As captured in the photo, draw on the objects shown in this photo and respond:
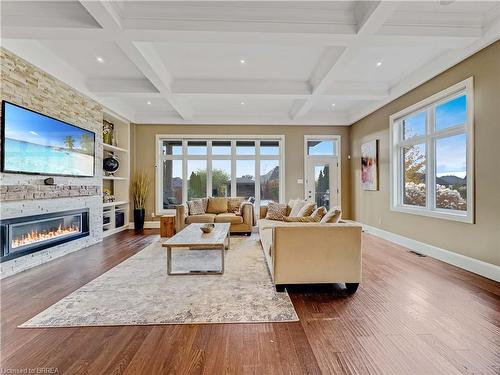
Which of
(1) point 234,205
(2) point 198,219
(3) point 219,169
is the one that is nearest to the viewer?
(2) point 198,219

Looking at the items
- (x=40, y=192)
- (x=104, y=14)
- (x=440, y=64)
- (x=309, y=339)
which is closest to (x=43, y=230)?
(x=40, y=192)

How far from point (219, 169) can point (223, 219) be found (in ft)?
6.77

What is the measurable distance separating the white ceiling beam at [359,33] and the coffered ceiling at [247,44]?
0.02 m

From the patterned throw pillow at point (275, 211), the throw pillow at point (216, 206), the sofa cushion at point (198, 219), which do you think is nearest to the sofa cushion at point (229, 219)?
the sofa cushion at point (198, 219)

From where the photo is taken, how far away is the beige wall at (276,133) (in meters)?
7.09

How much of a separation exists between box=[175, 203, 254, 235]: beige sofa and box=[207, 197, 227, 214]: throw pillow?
321mm

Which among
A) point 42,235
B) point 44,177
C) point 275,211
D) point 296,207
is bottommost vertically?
point 42,235

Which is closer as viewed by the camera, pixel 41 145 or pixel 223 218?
pixel 41 145

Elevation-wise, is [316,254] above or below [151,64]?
below

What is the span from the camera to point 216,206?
6.27 metres

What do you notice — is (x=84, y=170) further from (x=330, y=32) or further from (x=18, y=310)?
(x=330, y=32)

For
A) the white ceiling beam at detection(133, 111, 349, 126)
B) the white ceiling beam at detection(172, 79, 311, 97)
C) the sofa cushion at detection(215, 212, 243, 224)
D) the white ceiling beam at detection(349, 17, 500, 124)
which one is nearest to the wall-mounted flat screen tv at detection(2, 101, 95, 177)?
the white ceiling beam at detection(172, 79, 311, 97)

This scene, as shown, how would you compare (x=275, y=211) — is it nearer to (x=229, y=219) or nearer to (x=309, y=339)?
(x=229, y=219)

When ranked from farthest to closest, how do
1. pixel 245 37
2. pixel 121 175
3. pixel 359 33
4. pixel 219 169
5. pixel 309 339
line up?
pixel 219 169, pixel 121 175, pixel 245 37, pixel 359 33, pixel 309 339
